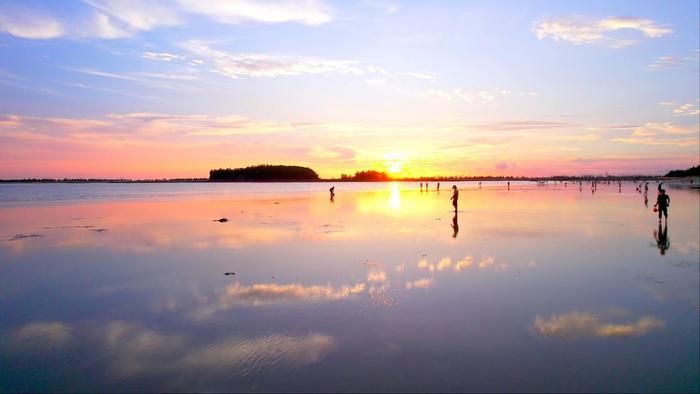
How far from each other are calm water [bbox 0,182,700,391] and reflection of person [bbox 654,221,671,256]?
0.84 ft

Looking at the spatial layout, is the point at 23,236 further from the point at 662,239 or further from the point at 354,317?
the point at 662,239

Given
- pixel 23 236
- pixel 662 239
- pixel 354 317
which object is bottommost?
pixel 662 239

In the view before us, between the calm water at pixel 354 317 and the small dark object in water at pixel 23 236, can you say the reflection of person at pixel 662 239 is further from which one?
the small dark object in water at pixel 23 236

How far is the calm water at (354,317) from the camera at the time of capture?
6930 mm

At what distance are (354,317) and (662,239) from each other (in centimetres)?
1753

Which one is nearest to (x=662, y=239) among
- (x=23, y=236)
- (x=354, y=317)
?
(x=354, y=317)

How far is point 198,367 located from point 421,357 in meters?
3.64

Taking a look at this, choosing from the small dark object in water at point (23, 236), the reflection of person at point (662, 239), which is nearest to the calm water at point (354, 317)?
the reflection of person at point (662, 239)

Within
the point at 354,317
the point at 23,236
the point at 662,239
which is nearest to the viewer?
the point at 354,317

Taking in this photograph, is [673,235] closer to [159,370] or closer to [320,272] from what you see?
[320,272]

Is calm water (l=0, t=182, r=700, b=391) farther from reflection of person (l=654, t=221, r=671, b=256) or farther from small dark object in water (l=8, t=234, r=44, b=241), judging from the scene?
small dark object in water (l=8, t=234, r=44, b=241)

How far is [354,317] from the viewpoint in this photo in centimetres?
969

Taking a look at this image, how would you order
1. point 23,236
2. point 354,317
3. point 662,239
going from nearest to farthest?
1. point 354,317
2. point 662,239
3. point 23,236

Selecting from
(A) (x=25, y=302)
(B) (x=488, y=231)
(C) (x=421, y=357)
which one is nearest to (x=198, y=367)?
(C) (x=421, y=357)
